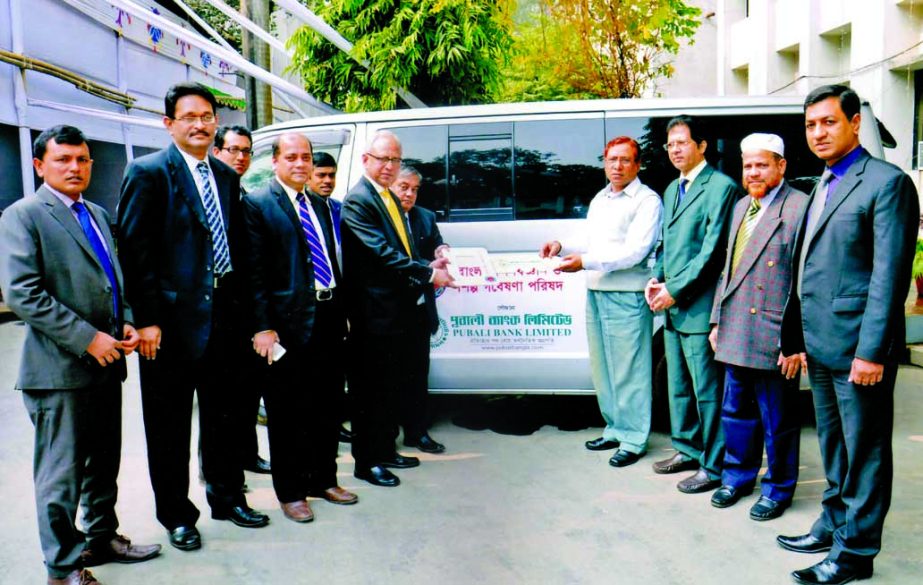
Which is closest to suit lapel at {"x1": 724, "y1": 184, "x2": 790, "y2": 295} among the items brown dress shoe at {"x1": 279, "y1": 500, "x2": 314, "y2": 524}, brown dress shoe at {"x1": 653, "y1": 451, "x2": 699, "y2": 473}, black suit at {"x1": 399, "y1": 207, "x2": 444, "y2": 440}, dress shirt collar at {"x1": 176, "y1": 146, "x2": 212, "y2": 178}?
brown dress shoe at {"x1": 653, "y1": 451, "x2": 699, "y2": 473}

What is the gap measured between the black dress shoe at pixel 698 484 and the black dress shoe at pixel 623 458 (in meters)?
0.42

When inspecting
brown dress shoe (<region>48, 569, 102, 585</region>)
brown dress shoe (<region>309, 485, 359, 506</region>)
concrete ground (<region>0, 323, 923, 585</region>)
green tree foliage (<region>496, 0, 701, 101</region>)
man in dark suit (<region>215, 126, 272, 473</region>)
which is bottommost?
concrete ground (<region>0, 323, 923, 585</region>)

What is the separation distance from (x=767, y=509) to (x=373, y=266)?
2.33m

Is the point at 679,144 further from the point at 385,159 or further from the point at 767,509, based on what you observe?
the point at 767,509

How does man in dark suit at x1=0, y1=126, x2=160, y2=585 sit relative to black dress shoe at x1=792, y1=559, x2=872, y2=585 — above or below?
above

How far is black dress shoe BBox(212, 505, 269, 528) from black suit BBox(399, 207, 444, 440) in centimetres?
124

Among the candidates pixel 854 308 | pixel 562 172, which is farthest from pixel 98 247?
pixel 854 308

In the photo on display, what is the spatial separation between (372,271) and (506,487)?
138 cm

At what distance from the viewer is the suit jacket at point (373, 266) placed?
3955 mm

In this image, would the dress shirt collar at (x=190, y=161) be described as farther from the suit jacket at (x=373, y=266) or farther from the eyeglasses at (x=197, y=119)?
the suit jacket at (x=373, y=266)

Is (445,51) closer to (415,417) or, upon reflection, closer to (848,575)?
(415,417)

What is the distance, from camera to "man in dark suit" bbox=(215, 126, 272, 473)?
405cm

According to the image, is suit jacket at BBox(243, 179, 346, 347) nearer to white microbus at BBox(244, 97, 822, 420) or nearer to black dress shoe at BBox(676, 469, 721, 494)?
white microbus at BBox(244, 97, 822, 420)

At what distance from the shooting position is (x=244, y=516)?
3.57m
